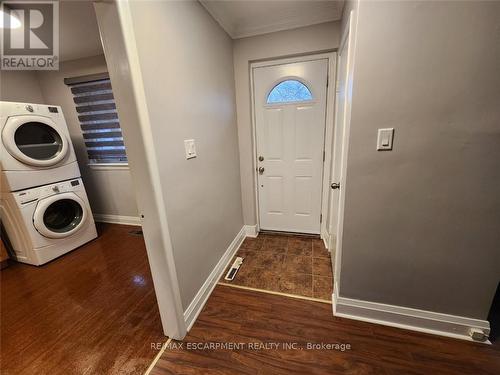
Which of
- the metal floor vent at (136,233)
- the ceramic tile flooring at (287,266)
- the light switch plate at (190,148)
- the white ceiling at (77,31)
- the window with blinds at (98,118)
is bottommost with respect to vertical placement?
the ceramic tile flooring at (287,266)

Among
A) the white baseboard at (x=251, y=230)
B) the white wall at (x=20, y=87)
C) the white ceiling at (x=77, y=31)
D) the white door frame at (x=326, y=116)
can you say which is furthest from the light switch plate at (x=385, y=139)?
the white wall at (x=20, y=87)

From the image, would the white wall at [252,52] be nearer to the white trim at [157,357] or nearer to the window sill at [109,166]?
the white trim at [157,357]

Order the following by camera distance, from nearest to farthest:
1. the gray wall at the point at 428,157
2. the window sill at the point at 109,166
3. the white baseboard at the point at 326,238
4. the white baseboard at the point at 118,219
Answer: the gray wall at the point at 428,157 < the white baseboard at the point at 326,238 < the window sill at the point at 109,166 < the white baseboard at the point at 118,219

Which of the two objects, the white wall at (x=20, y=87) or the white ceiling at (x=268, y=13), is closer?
the white ceiling at (x=268, y=13)

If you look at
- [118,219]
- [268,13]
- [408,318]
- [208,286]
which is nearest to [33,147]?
[118,219]

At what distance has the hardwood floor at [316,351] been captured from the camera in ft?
3.73

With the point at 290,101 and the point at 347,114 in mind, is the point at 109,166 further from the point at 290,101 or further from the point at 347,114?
the point at 347,114

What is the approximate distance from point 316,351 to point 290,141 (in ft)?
6.01

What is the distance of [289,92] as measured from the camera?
215 centimetres

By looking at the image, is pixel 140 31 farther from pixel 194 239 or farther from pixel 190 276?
pixel 190 276

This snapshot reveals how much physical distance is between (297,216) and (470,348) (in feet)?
5.29

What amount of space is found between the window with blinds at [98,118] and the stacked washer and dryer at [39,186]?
0.47 meters

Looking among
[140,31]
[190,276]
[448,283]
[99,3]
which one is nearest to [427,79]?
[448,283]

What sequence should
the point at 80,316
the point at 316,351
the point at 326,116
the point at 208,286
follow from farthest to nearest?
1. the point at 326,116
2. the point at 208,286
3. the point at 80,316
4. the point at 316,351
